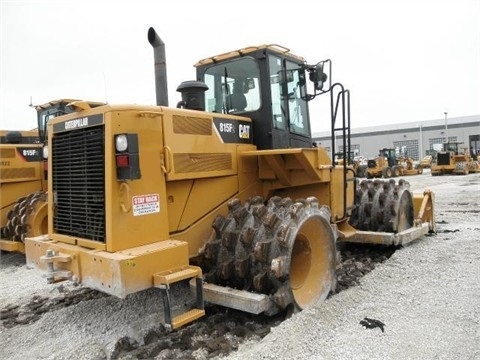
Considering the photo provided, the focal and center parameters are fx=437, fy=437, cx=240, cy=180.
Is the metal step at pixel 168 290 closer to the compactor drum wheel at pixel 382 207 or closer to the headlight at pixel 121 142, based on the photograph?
the headlight at pixel 121 142

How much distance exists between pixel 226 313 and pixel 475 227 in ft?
21.0

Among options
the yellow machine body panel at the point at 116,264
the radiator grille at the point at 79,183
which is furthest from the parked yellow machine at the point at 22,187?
the yellow machine body panel at the point at 116,264

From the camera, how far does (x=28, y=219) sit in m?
7.42

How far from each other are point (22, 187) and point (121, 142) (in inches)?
230

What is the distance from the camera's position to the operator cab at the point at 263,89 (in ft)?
16.8

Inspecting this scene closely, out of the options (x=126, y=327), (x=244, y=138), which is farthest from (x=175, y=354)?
(x=244, y=138)

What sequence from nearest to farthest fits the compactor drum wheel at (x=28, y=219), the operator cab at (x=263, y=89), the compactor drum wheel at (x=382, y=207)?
the operator cab at (x=263, y=89) → the compactor drum wheel at (x=382, y=207) → the compactor drum wheel at (x=28, y=219)

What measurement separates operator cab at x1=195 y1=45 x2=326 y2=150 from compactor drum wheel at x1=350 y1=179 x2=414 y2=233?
82.3 inches

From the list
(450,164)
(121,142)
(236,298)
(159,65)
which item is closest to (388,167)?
(450,164)

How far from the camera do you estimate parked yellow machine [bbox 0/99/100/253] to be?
7.46 metres

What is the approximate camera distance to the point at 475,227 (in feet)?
28.2

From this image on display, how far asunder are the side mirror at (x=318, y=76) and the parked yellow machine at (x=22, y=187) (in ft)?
14.4

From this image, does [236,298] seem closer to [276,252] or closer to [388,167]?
[276,252]

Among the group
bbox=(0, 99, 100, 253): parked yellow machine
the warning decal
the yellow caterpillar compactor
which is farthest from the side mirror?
bbox=(0, 99, 100, 253): parked yellow machine
